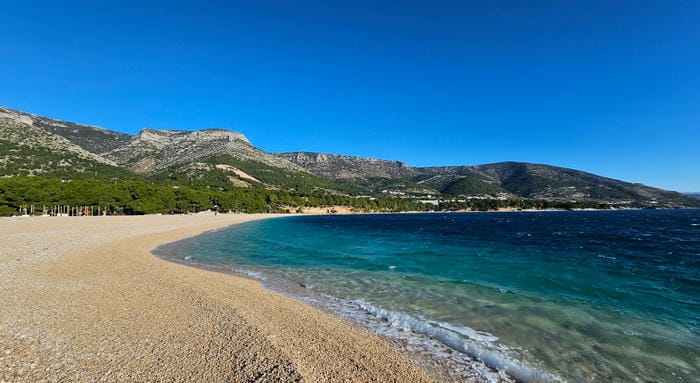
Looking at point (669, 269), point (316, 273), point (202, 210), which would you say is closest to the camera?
point (316, 273)

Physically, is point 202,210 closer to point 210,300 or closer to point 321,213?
point 321,213

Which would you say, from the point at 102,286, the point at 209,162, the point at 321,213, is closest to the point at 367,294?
the point at 102,286

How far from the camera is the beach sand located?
5539mm

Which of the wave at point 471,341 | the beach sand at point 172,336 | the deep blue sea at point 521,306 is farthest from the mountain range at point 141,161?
the wave at point 471,341

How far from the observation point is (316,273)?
17.1m

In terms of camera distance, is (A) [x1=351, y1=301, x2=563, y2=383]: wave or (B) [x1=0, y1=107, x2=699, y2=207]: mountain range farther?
(B) [x1=0, y1=107, x2=699, y2=207]: mountain range

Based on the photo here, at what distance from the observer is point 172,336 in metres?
7.08

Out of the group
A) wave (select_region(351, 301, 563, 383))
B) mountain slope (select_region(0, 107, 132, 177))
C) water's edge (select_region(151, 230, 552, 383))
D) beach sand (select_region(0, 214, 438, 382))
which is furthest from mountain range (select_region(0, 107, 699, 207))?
wave (select_region(351, 301, 563, 383))

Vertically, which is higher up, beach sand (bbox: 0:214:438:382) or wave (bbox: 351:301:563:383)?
beach sand (bbox: 0:214:438:382)

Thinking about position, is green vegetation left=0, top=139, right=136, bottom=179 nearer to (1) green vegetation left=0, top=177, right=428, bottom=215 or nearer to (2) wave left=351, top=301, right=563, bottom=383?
(1) green vegetation left=0, top=177, right=428, bottom=215

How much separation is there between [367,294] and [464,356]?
19.4ft

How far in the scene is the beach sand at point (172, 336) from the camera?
554 centimetres

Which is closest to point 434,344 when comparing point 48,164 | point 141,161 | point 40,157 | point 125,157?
point 48,164

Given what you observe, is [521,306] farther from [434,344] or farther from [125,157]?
[125,157]
